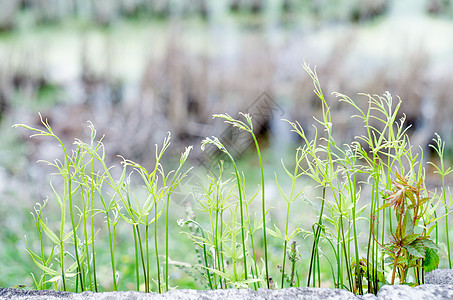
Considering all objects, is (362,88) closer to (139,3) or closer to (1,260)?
(139,3)

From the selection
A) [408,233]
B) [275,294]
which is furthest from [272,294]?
[408,233]

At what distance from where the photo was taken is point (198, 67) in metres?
2.23

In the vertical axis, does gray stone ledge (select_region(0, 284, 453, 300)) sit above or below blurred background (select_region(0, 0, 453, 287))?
below

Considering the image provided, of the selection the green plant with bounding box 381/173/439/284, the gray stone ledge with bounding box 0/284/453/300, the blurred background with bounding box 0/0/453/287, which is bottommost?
the gray stone ledge with bounding box 0/284/453/300

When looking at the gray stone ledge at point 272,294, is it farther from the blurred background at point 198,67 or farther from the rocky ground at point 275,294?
the blurred background at point 198,67

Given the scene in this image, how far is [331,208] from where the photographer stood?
448mm

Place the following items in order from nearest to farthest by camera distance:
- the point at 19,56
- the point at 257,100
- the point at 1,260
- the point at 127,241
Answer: the point at 1,260 < the point at 127,241 < the point at 257,100 < the point at 19,56

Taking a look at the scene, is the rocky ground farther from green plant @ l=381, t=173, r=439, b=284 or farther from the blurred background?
the blurred background

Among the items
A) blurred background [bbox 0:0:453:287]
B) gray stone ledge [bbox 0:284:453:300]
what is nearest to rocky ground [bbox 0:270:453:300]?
gray stone ledge [bbox 0:284:453:300]

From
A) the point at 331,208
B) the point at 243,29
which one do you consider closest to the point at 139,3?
the point at 243,29

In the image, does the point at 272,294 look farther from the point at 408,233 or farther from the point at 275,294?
the point at 408,233

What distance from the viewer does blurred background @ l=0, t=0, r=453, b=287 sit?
2.17 meters

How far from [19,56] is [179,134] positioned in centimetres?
101

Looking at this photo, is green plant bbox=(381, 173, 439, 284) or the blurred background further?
the blurred background
